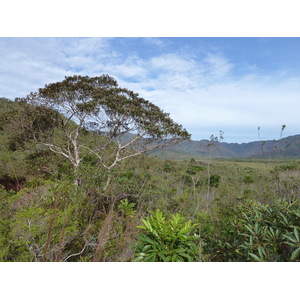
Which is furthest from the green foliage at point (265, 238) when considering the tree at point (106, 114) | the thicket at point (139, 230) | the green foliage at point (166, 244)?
the tree at point (106, 114)

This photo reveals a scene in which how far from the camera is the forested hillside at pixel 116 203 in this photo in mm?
1680

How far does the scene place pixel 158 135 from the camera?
21.4 feet

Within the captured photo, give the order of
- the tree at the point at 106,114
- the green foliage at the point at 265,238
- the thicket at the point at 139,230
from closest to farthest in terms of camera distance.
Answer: the green foliage at the point at 265,238, the thicket at the point at 139,230, the tree at the point at 106,114

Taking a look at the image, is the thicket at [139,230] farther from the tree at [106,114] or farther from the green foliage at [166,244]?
the tree at [106,114]

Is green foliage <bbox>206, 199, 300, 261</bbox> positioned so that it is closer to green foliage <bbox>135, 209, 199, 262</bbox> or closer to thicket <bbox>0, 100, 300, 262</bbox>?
thicket <bbox>0, 100, 300, 262</bbox>

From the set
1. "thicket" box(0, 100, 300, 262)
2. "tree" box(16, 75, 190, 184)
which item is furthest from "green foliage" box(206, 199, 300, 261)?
"tree" box(16, 75, 190, 184)

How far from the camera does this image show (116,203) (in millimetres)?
4805

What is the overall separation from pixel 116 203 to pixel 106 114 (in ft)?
10.7

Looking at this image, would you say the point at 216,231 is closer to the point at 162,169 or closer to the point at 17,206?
the point at 17,206

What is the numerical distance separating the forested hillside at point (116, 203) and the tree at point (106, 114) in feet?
0.12

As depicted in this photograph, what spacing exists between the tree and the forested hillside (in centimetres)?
4

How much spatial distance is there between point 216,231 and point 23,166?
7245 mm

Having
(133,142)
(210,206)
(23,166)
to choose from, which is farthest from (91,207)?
(23,166)

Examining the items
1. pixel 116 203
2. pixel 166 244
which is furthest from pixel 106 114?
pixel 166 244
